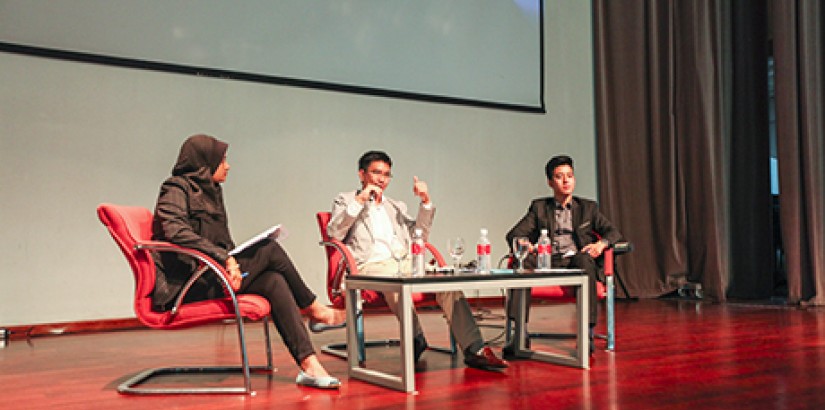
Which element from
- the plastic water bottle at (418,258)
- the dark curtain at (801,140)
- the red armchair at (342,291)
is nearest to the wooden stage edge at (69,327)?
the red armchair at (342,291)

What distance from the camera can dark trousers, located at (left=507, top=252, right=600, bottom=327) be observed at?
3.54 m

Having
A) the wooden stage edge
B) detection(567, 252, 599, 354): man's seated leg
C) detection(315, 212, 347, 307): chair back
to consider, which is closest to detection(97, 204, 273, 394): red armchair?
detection(315, 212, 347, 307): chair back

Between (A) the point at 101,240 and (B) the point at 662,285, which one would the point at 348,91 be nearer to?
(A) the point at 101,240

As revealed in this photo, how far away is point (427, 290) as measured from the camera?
2736 mm

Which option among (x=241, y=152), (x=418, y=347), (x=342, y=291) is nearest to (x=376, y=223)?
(x=342, y=291)

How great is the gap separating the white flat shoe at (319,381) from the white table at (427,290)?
18 cm

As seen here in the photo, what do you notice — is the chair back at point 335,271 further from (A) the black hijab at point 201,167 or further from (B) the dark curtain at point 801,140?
(B) the dark curtain at point 801,140

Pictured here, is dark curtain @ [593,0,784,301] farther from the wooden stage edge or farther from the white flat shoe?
the white flat shoe

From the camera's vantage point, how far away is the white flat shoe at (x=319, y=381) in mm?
2801

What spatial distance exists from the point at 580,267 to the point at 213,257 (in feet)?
5.74

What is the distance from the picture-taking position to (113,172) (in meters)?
5.00

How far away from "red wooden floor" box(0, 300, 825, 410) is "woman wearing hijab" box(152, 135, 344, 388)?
0.21 meters

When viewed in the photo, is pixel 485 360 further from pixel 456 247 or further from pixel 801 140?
pixel 801 140

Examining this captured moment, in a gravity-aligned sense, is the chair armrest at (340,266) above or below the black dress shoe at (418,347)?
above
